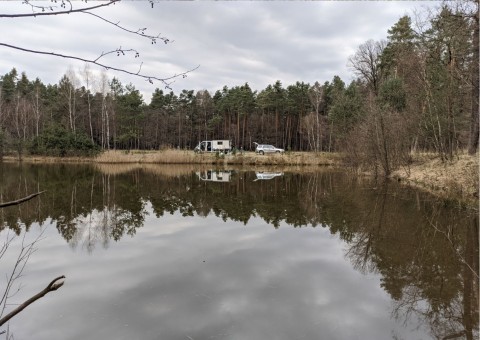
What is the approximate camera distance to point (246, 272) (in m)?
6.03

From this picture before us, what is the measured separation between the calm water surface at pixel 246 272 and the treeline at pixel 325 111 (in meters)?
3.87

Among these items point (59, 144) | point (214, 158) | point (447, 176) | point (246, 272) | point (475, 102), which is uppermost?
point (475, 102)

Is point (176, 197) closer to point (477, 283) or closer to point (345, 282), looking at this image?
point (345, 282)

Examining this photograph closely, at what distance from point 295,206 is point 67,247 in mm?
7850

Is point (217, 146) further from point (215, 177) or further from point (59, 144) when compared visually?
point (215, 177)

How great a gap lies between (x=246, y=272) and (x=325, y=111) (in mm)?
53476

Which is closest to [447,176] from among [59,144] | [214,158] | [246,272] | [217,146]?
[246,272]

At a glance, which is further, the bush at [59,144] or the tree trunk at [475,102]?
the bush at [59,144]

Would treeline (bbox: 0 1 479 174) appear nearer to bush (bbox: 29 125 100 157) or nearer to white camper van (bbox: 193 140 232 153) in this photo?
bush (bbox: 29 125 100 157)

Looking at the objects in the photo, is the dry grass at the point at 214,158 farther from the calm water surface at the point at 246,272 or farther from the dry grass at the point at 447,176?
the calm water surface at the point at 246,272

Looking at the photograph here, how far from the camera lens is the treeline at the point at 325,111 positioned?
58.4 feet

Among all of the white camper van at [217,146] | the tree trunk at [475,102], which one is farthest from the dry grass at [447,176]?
the white camper van at [217,146]

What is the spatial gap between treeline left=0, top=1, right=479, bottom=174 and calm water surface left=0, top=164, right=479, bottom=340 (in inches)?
152

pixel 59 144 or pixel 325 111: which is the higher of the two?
pixel 325 111
